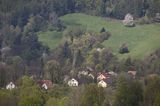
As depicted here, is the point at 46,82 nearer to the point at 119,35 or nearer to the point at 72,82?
the point at 72,82

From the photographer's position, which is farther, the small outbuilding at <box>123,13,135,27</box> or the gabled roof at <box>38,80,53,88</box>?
the small outbuilding at <box>123,13,135,27</box>

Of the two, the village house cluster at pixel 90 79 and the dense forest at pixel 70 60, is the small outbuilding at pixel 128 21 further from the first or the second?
the village house cluster at pixel 90 79

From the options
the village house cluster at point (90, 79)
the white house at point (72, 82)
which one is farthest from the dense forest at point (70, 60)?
the white house at point (72, 82)

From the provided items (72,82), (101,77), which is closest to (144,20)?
(101,77)

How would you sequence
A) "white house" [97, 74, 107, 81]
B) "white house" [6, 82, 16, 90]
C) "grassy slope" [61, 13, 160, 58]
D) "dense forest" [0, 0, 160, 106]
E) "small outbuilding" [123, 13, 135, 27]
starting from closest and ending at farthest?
"dense forest" [0, 0, 160, 106] → "white house" [6, 82, 16, 90] → "white house" [97, 74, 107, 81] → "grassy slope" [61, 13, 160, 58] → "small outbuilding" [123, 13, 135, 27]

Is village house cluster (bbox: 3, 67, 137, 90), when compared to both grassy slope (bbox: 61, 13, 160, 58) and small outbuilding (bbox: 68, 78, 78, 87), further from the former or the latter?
grassy slope (bbox: 61, 13, 160, 58)

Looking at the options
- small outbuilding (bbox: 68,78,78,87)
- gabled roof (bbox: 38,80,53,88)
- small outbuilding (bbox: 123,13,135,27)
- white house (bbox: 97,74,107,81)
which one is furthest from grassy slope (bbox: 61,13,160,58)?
gabled roof (bbox: 38,80,53,88)

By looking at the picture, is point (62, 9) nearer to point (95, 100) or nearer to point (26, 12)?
point (26, 12)

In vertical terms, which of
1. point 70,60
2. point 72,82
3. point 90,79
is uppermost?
point 90,79
